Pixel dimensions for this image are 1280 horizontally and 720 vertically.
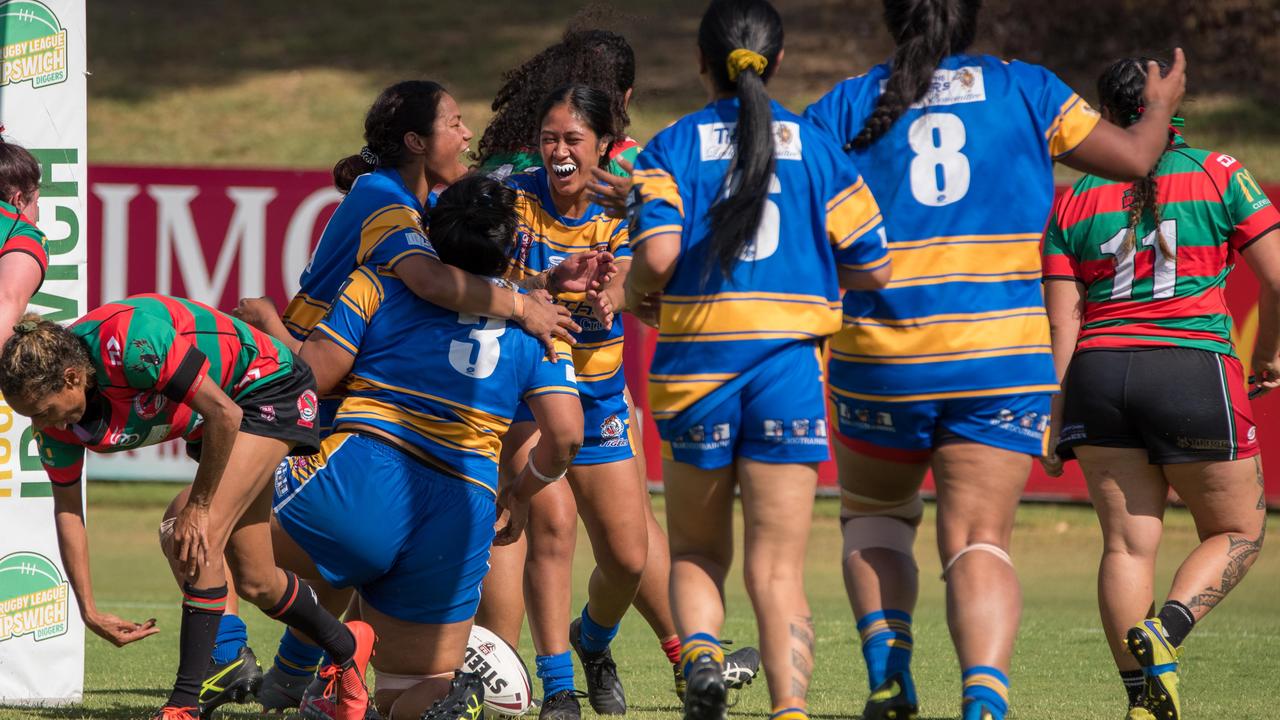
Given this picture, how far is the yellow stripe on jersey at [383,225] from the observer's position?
466cm

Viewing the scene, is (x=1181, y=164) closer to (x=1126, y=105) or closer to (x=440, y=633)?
(x=1126, y=105)

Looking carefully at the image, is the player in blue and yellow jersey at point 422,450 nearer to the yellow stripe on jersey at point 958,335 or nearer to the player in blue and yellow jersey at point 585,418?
the player in blue and yellow jersey at point 585,418

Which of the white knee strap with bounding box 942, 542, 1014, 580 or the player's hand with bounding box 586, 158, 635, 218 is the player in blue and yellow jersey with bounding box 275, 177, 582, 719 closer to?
the player's hand with bounding box 586, 158, 635, 218

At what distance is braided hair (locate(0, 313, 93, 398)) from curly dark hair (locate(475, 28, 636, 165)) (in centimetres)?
208

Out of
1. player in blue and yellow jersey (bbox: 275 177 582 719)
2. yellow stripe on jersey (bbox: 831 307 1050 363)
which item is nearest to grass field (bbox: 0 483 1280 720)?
player in blue and yellow jersey (bbox: 275 177 582 719)

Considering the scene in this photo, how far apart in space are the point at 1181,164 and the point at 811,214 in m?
1.84

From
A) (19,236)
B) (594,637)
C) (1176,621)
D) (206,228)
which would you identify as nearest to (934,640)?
(594,637)

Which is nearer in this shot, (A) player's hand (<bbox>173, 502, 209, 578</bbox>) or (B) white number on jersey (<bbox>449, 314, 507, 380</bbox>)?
(A) player's hand (<bbox>173, 502, 209, 578</bbox>)

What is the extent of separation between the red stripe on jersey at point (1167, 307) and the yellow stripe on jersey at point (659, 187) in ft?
6.49

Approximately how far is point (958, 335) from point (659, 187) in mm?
862

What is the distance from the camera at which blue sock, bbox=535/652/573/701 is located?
203 inches

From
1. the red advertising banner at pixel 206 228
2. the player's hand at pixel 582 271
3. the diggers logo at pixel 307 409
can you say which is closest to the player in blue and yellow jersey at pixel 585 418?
the player's hand at pixel 582 271

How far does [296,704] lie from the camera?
519 centimetres

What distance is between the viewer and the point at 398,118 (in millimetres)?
5148
